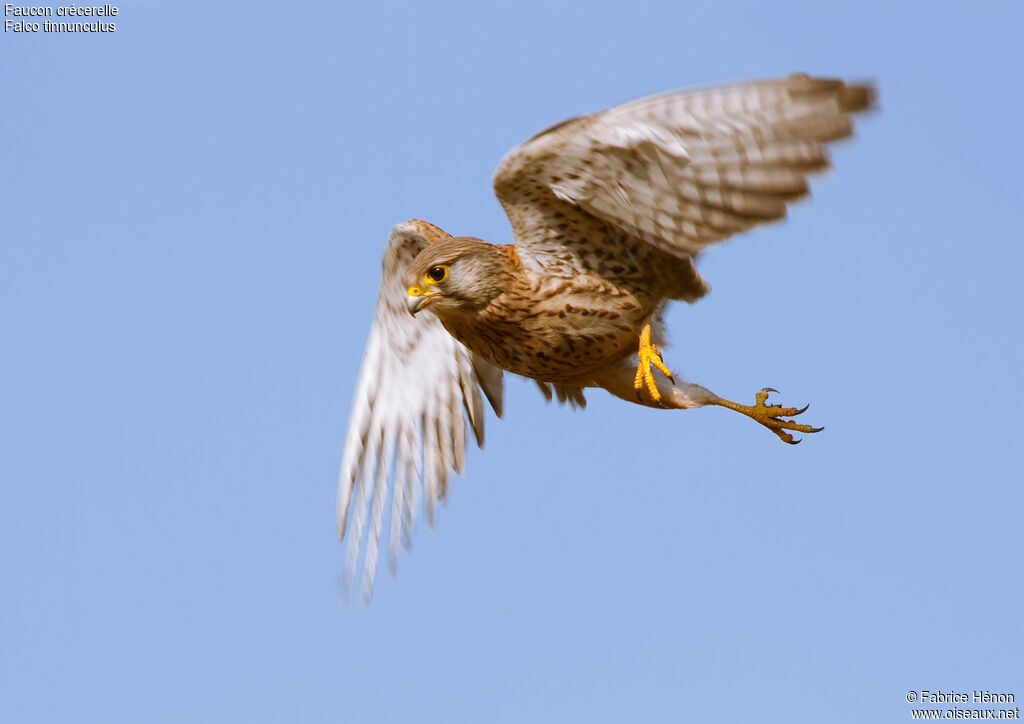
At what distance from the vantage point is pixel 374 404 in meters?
11.0

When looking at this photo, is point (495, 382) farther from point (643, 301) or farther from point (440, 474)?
point (643, 301)

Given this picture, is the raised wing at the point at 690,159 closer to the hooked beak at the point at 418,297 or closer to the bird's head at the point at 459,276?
the bird's head at the point at 459,276

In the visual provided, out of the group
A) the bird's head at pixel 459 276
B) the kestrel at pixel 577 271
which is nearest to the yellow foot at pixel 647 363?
the kestrel at pixel 577 271

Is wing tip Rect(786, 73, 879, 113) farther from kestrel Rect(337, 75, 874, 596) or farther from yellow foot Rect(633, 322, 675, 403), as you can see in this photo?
yellow foot Rect(633, 322, 675, 403)

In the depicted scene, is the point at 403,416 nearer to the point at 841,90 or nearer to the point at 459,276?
the point at 459,276

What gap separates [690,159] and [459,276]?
5.90 ft

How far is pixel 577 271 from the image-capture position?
8.62 m

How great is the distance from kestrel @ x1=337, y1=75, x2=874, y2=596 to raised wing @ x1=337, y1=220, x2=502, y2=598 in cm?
1

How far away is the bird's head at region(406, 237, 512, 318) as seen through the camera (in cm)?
845

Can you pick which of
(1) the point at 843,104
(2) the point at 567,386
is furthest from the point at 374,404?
(1) the point at 843,104

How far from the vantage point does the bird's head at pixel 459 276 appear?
8453 mm

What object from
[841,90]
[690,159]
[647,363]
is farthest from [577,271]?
[841,90]

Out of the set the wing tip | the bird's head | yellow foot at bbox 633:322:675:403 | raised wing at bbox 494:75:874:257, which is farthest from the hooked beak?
the wing tip

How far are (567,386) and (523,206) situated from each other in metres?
1.99
